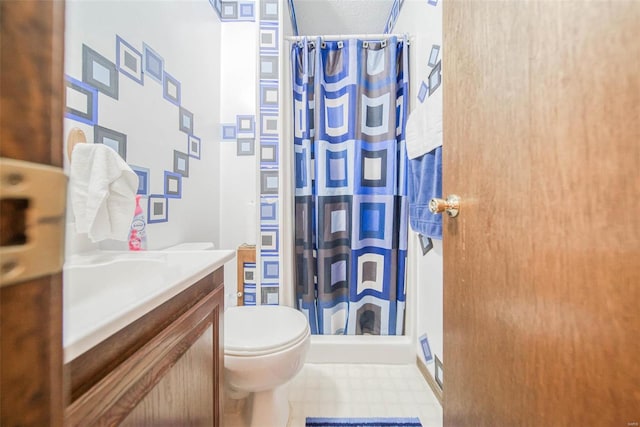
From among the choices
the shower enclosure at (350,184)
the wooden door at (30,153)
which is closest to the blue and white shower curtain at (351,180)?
the shower enclosure at (350,184)

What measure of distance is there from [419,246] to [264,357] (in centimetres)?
94

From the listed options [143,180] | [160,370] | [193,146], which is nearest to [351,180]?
[193,146]

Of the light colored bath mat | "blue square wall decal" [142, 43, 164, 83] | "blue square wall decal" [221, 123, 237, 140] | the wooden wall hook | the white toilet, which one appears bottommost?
the light colored bath mat

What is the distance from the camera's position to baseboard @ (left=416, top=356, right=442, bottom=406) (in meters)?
1.14

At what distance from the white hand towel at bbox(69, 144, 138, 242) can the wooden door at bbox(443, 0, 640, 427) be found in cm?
92

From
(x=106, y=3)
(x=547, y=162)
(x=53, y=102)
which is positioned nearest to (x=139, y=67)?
(x=106, y=3)

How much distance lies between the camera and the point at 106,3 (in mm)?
878

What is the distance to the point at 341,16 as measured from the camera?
175 cm

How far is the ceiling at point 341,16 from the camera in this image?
1.65m

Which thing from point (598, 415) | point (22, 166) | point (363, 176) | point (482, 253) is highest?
point (363, 176)

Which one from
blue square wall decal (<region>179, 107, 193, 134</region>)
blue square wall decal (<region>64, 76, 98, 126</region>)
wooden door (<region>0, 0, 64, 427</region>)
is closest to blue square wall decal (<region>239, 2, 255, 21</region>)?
blue square wall decal (<region>179, 107, 193, 134</region>)

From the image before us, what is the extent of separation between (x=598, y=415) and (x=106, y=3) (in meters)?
1.58

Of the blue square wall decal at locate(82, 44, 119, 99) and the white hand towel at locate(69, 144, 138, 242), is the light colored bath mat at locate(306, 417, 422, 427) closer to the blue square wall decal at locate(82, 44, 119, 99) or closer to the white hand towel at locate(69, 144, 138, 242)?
the white hand towel at locate(69, 144, 138, 242)

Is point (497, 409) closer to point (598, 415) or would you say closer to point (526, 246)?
point (598, 415)
